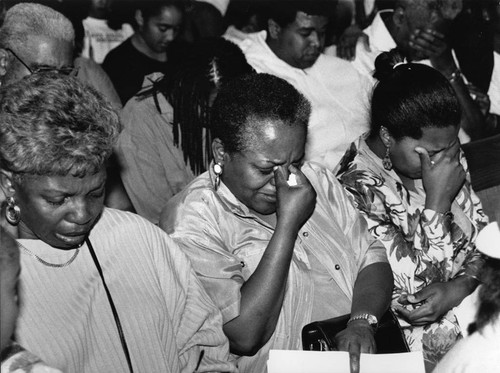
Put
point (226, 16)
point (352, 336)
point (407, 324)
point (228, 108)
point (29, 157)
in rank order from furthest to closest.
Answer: point (226, 16)
point (407, 324)
point (228, 108)
point (352, 336)
point (29, 157)

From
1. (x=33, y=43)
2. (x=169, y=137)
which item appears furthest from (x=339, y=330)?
(x=33, y=43)

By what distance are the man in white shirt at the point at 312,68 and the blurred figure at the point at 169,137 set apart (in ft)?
1.78

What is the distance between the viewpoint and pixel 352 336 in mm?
2537

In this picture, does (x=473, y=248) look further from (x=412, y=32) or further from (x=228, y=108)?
(x=412, y=32)

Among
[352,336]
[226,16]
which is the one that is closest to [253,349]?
[352,336]

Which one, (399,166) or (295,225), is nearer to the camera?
(295,225)

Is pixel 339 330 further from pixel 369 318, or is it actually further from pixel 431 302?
pixel 431 302

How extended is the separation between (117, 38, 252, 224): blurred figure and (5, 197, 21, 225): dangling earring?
143 centimetres

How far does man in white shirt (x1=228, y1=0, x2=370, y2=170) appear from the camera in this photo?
4.07m

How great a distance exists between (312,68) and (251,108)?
1.59 meters

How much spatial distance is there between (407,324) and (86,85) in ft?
4.93

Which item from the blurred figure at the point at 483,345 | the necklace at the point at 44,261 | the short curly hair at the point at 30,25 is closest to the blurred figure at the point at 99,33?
the short curly hair at the point at 30,25

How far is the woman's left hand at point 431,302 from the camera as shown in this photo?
9.83ft

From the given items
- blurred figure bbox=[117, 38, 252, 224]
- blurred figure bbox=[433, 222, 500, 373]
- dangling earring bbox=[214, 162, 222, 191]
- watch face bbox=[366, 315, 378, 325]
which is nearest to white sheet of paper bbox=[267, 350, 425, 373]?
watch face bbox=[366, 315, 378, 325]
